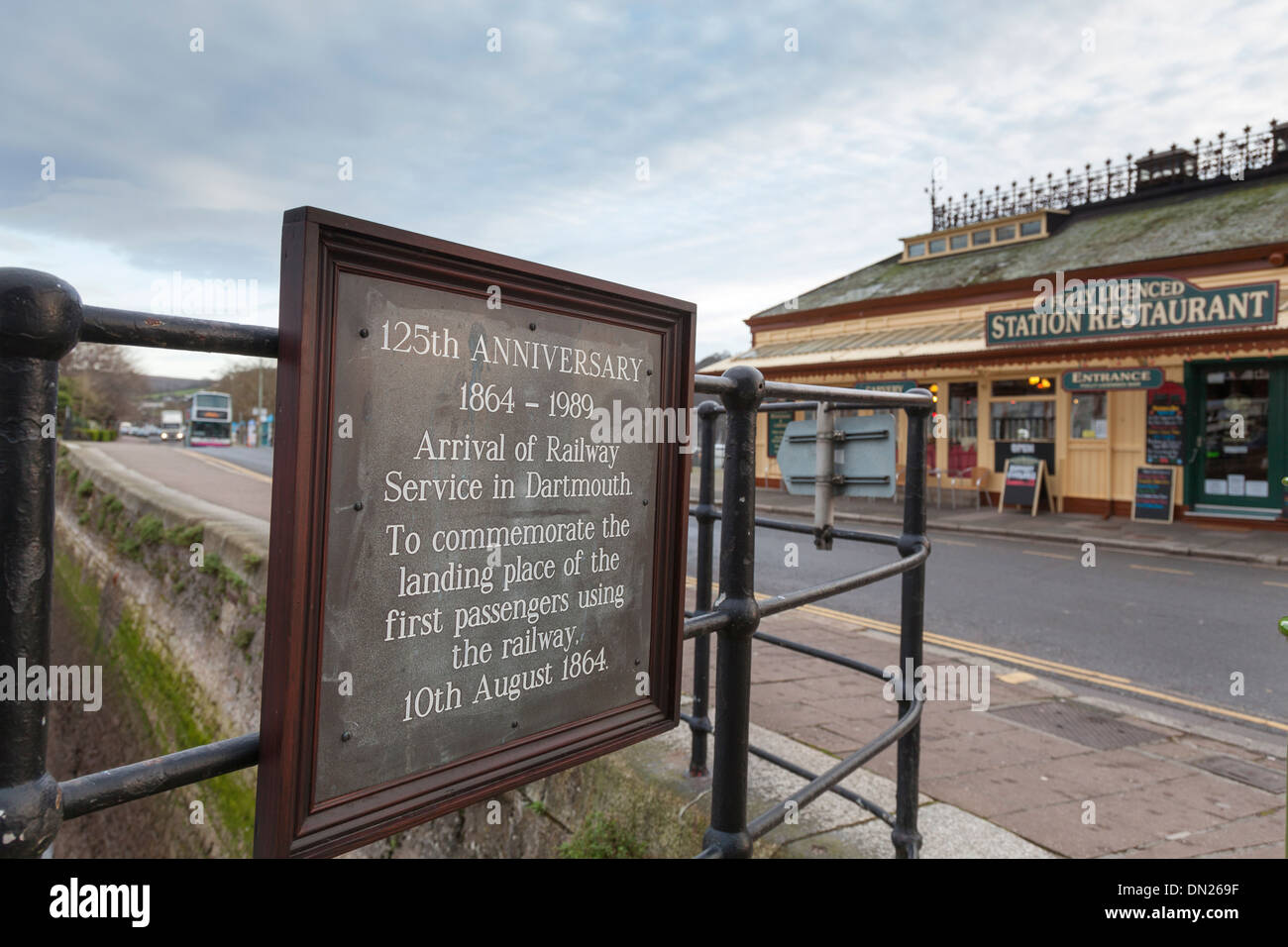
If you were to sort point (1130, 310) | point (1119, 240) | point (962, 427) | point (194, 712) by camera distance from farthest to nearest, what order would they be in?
point (962, 427) → point (1119, 240) → point (1130, 310) → point (194, 712)

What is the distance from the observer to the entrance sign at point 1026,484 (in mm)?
15477

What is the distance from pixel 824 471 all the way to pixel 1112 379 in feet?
45.1

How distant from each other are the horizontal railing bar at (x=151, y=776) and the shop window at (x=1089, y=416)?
16.7 meters

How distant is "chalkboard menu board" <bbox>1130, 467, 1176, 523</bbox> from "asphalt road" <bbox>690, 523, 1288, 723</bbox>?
316 cm

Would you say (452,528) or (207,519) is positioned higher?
(452,528)

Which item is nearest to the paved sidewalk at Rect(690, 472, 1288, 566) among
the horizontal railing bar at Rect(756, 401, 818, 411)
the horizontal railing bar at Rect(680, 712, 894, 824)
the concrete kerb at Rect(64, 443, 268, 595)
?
the concrete kerb at Rect(64, 443, 268, 595)

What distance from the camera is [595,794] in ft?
10.6

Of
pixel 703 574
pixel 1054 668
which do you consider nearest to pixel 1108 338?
pixel 1054 668

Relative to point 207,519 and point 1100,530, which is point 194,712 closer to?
point 207,519

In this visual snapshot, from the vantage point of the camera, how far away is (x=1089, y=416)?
50.8ft

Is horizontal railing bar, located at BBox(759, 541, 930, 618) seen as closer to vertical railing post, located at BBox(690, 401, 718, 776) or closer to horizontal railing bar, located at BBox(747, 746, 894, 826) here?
horizontal railing bar, located at BBox(747, 746, 894, 826)
